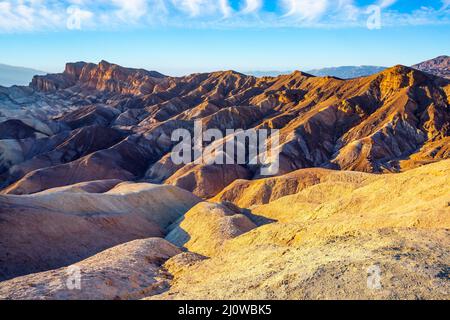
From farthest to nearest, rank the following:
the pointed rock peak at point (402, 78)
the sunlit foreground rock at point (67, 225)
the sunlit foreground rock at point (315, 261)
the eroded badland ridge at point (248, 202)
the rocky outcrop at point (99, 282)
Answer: the pointed rock peak at point (402, 78), the sunlit foreground rock at point (67, 225), the rocky outcrop at point (99, 282), the eroded badland ridge at point (248, 202), the sunlit foreground rock at point (315, 261)

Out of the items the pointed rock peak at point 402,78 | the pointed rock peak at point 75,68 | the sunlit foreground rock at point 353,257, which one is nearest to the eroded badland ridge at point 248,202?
the sunlit foreground rock at point 353,257

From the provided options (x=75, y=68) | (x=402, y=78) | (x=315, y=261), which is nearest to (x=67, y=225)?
(x=315, y=261)

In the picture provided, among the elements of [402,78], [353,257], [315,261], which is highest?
[402,78]

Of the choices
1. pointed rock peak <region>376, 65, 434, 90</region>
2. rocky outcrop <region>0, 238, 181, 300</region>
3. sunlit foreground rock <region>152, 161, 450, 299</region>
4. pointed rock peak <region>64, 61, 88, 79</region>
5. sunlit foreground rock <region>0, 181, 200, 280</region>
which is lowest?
sunlit foreground rock <region>0, 181, 200, 280</region>

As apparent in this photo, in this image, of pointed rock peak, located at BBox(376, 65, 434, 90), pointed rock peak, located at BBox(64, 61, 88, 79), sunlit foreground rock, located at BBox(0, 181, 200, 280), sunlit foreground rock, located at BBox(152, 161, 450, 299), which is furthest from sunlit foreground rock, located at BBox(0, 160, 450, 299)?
pointed rock peak, located at BBox(64, 61, 88, 79)

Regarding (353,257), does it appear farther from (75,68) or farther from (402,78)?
(75,68)

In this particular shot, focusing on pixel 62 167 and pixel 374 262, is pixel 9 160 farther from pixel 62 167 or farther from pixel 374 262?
pixel 374 262

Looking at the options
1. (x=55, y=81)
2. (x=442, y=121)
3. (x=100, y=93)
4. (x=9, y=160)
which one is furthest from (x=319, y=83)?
(x=55, y=81)

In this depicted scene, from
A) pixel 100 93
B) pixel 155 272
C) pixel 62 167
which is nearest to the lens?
pixel 155 272

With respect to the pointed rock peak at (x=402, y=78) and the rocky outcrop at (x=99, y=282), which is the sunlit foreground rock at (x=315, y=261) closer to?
the rocky outcrop at (x=99, y=282)

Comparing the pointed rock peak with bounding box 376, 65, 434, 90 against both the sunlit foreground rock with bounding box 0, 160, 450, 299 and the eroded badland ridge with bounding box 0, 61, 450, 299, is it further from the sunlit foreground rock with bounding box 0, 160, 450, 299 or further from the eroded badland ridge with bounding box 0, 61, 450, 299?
the sunlit foreground rock with bounding box 0, 160, 450, 299

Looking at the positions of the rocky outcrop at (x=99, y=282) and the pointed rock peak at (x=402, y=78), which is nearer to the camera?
the rocky outcrop at (x=99, y=282)
